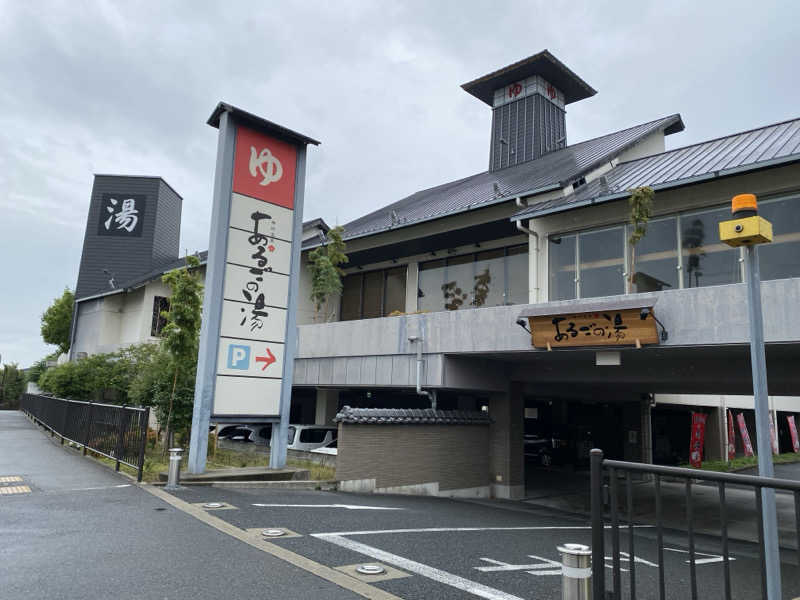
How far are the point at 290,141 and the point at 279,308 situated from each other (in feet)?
14.2

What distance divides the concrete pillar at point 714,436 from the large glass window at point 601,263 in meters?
21.3

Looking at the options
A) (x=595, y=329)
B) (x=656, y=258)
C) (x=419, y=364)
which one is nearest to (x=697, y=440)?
(x=656, y=258)

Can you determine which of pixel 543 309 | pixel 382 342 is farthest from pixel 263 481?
pixel 543 309

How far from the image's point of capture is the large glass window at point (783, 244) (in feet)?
40.7

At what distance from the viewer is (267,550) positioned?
22.8 ft

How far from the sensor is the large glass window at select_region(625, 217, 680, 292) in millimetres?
14047

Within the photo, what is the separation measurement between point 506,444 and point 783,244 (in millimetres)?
9513

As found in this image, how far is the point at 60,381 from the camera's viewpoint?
25.5 m

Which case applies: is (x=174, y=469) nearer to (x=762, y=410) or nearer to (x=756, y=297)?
(x=762, y=410)

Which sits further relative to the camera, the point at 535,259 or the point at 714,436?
the point at 714,436

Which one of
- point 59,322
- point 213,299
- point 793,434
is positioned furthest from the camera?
point 59,322

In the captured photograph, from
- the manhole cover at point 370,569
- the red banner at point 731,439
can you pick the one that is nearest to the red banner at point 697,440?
the red banner at point 731,439

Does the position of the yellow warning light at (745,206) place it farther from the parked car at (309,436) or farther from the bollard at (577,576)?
the parked car at (309,436)

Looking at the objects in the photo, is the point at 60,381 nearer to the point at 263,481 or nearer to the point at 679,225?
the point at 263,481
